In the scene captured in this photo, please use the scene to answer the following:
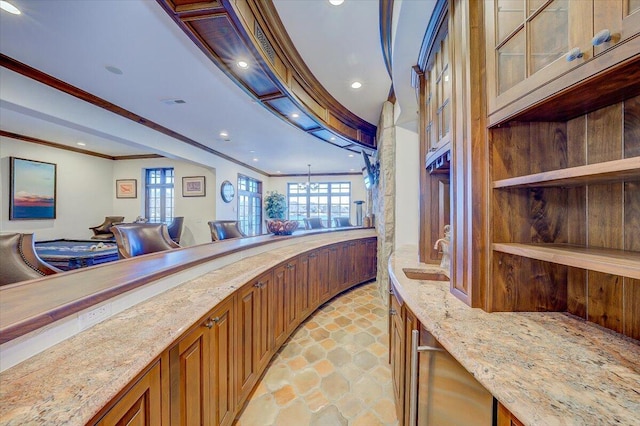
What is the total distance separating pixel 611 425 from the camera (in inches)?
19.0

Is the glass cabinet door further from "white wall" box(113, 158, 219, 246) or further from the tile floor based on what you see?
"white wall" box(113, 158, 219, 246)

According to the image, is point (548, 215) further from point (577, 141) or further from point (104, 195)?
point (104, 195)

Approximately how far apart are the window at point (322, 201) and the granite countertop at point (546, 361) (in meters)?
8.39

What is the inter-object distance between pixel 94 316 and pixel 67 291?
0.17m

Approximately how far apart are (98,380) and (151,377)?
207mm

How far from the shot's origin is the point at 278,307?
2.15 meters

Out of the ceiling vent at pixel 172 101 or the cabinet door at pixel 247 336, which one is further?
the ceiling vent at pixel 172 101

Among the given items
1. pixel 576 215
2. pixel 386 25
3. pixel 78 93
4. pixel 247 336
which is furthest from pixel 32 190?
pixel 576 215

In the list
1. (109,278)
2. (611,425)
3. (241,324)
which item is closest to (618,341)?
(611,425)

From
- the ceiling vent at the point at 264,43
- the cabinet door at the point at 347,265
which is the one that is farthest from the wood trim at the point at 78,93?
the cabinet door at the point at 347,265

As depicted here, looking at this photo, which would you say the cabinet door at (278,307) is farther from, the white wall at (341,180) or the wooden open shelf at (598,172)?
the white wall at (341,180)

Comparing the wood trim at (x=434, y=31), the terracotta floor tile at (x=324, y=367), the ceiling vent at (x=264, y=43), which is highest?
the ceiling vent at (x=264, y=43)

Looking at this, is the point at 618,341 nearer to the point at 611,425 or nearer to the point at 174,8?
the point at 611,425

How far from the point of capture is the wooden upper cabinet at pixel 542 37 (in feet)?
2.03
